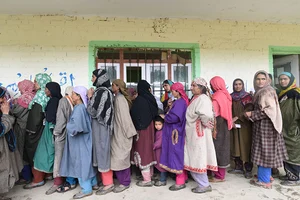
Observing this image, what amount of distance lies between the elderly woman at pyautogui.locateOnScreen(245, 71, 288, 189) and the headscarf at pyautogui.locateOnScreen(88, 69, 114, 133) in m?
1.99

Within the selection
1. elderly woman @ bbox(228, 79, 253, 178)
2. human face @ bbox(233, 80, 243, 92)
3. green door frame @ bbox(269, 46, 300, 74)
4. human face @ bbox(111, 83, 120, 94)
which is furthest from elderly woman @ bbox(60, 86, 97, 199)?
green door frame @ bbox(269, 46, 300, 74)

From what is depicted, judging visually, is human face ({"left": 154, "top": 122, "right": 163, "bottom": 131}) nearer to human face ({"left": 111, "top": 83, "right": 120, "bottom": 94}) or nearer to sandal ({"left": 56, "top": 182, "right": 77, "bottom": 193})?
human face ({"left": 111, "top": 83, "right": 120, "bottom": 94})

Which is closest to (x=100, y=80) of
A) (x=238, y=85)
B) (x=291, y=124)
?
(x=238, y=85)

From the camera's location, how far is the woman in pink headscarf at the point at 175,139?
3.11 meters

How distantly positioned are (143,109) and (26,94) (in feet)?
6.12

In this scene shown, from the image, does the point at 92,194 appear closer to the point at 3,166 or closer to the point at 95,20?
the point at 3,166

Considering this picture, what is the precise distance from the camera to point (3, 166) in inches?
110

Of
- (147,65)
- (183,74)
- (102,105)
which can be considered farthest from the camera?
(183,74)

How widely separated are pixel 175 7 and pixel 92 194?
335 centimetres

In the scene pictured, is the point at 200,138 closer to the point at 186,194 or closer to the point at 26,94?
the point at 186,194

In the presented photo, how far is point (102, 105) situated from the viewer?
2965mm

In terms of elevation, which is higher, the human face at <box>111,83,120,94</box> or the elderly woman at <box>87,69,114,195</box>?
the human face at <box>111,83,120,94</box>

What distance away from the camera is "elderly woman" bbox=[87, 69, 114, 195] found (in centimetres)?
298

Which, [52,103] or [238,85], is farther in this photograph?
[238,85]
